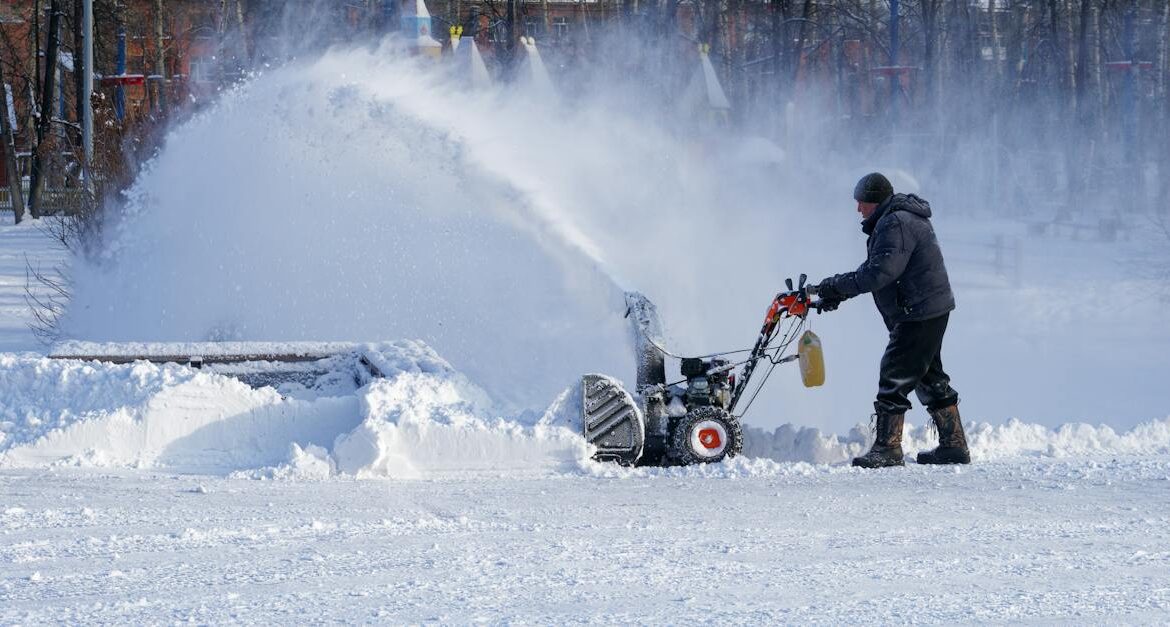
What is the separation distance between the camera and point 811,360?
722cm

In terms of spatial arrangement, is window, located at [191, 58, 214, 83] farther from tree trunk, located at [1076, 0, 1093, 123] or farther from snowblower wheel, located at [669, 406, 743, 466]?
snowblower wheel, located at [669, 406, 743, 466]

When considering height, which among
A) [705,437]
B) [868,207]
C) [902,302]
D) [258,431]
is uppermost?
[868,207]

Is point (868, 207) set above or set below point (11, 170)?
below

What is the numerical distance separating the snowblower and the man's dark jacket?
32 cm

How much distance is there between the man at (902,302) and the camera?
7.20 meters

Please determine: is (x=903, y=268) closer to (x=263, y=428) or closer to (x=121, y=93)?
(x=263, y=428)

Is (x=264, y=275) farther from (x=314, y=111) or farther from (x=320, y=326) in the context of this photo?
(x=314, y=111)

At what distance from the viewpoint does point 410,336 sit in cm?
1202

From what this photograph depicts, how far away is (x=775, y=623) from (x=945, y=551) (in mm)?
1258

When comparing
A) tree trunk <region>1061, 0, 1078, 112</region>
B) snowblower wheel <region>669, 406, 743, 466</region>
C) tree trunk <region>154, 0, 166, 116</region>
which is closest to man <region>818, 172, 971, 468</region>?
snowblower wheel <region>669, 406, 743, 466</region>

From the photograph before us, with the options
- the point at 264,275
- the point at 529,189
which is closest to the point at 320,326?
the point at 264,275

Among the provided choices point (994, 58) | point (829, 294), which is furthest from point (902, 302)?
point (994, 58)

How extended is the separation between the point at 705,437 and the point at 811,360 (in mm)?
656

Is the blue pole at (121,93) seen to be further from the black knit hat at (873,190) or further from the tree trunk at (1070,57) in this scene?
the tree trunk at (1070,57)
